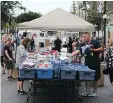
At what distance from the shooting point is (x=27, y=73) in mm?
8109

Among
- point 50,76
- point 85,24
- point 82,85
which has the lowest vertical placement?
point 82,85

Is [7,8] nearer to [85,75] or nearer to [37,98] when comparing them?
[37,98]

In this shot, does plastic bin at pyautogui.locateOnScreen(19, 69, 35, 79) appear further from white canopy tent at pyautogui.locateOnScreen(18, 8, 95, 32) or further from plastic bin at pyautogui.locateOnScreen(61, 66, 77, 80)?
white canopy tent at pyautogui.locateOnScreen(18, 8, 95, 32)

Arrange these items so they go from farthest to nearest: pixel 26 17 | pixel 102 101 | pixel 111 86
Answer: pixel 26 17 < pixel 111 86 < pixel 102 101

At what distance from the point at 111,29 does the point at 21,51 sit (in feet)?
83.8

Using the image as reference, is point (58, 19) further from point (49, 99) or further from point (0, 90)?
point (49, 99)

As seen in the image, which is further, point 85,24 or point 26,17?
point 26,17

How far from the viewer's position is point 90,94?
10.1 meters

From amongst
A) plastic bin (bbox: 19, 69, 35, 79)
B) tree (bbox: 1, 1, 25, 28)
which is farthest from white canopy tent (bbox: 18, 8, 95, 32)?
tree (bbox: 1, 1, 25, 28)

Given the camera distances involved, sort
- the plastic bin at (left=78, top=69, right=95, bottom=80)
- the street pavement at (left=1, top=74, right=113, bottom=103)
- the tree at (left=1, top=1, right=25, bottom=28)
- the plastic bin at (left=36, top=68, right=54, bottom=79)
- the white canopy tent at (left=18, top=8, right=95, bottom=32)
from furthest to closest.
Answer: the tree at (left=1, top=1, right=25, bottom=28) < the white canopy tent at (left=18, top=8, right=95, bottom=32) < the street pavement at (left=1, top=74, right=113, bottom=103) < the plastic bin at (left=78, top=69, right=95, bottom=80) < the plastic bin at (left=36, top=68, right=54, bottom=79)

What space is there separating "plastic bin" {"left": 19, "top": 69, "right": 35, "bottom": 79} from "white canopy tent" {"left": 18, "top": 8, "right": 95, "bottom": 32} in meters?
4.73

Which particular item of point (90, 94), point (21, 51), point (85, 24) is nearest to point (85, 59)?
point (90, 94)

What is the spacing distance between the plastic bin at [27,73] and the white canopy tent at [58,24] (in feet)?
15.5

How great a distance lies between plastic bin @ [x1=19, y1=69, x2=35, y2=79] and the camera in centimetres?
809
